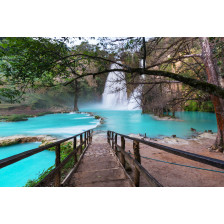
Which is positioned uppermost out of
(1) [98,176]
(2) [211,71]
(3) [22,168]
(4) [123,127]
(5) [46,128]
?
(2) [211,71]

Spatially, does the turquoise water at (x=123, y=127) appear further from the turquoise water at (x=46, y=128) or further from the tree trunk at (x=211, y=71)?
the tree trunk at (x=211, y=71)

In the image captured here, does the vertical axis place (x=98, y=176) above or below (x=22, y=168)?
above

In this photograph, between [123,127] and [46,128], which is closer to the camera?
[123,127]

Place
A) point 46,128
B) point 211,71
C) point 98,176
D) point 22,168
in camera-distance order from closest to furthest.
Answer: point 98,176
point 211,71
point 22,168
point 46,128

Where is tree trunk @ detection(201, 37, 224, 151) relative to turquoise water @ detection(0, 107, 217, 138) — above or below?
above

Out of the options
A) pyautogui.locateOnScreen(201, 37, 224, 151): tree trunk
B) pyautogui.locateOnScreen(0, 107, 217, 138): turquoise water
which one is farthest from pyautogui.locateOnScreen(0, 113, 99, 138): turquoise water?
pyautogui.locateOnScreen(201, 37, 224, 151): tree trunk

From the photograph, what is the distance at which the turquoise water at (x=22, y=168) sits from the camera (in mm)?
6248

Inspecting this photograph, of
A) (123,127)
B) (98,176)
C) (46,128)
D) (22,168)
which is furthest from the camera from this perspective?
(46,128)

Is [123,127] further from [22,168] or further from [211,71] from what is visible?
[211,71]

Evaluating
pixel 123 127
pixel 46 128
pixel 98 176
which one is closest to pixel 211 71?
pixel 98 176

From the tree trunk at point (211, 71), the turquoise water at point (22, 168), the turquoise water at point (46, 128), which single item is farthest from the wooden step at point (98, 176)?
the turquoise water at point (46, 128)

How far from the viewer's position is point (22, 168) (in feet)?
24.2

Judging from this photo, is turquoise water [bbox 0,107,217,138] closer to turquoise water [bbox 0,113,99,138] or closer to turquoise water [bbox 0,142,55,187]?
turquoise water [bbox 0,113,99,138]

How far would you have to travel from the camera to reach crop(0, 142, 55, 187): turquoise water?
6.25 meters
